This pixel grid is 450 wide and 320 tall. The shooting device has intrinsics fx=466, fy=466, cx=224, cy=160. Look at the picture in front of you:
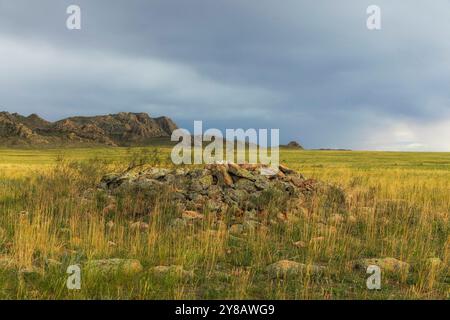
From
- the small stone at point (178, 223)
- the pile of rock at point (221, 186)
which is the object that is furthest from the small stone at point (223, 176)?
the small stone at point (178, 223)

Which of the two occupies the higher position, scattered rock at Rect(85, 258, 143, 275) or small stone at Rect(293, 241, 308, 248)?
scattered rock at Rect(85, 258, 143, 275)

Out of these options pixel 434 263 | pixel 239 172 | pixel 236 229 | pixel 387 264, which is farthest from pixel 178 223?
pixel 434 263

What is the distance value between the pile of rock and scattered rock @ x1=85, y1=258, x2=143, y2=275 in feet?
17.2

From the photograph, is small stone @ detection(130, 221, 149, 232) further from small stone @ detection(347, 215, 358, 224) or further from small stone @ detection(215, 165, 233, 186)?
small stone @ detection(347, 215, 358, 224)

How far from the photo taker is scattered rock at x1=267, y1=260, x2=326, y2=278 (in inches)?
288

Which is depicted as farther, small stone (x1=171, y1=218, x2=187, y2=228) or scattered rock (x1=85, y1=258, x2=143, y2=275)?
small stone (x1=171, y1=218, x2=187, y2=228)

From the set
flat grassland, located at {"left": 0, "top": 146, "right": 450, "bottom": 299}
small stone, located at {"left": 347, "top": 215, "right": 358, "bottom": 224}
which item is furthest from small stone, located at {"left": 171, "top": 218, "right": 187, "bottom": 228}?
small stone, located at {"left": 347, "top": 215, "right": 358, "bottom": 224}

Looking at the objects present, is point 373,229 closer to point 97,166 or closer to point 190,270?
point 190,270

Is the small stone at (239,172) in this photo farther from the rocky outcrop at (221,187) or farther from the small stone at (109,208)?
the small stone at (109,208)

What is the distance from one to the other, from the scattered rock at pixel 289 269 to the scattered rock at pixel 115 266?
2.10 m

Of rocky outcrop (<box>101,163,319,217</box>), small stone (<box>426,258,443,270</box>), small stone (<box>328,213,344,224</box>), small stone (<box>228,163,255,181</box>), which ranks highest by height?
small stone (<box>228,163,255,181</box>)

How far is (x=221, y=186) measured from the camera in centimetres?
1430

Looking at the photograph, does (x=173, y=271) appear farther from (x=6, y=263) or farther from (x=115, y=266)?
(x=6, y=263)

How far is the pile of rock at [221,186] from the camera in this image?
1289cm
